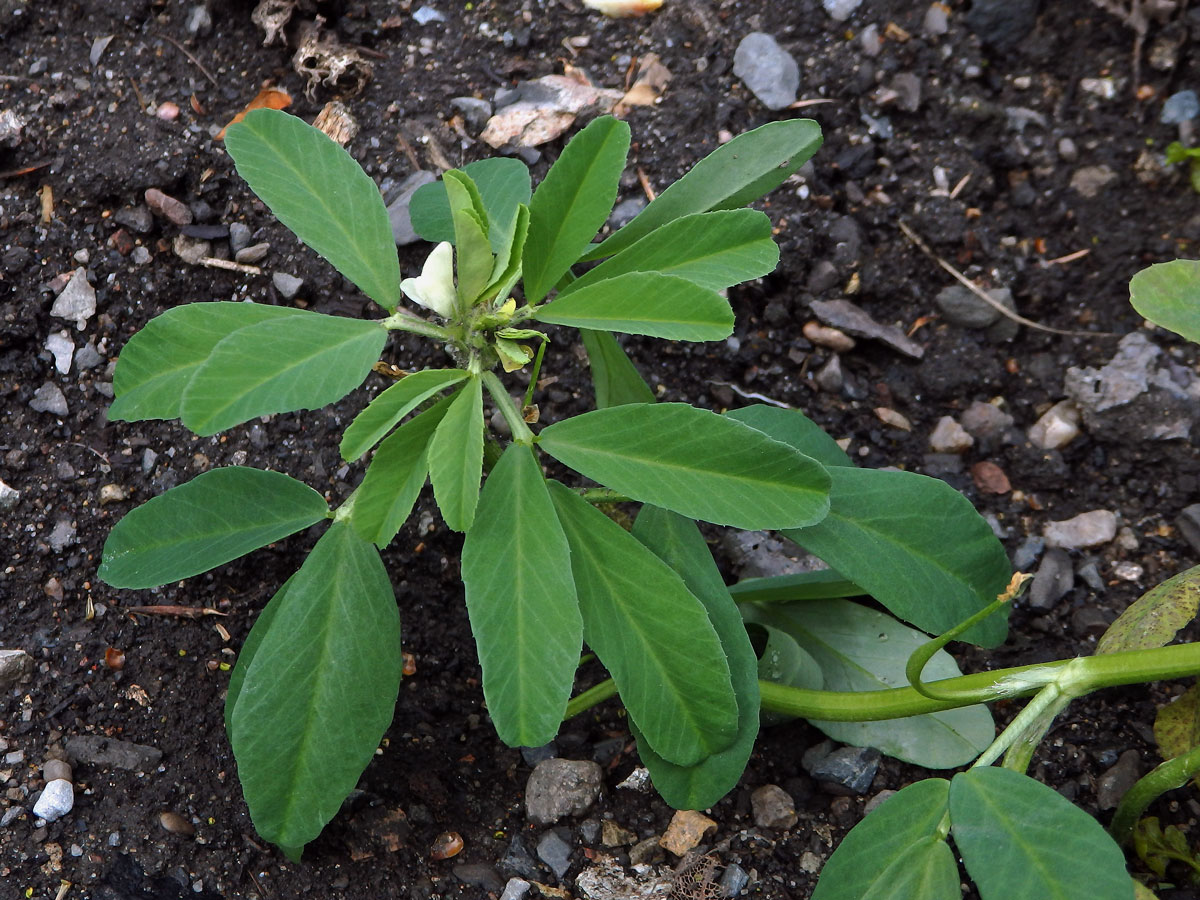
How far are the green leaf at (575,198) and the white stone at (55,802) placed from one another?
896mm

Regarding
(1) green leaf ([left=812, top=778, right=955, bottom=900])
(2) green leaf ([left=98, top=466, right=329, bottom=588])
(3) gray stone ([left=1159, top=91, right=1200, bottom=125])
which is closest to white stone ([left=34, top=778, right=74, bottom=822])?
(2) green leaf ([left=98, top=466, right=329, bottom=588])

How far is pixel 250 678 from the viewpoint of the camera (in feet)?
3.82

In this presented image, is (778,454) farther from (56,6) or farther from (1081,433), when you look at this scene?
(56,6)

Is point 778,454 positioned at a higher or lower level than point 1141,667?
higher

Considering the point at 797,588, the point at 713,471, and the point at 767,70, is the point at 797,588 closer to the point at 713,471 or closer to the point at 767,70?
the point at 713,471

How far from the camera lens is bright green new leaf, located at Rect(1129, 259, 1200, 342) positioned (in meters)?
1.31

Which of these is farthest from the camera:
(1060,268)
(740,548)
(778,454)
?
(1060,268)

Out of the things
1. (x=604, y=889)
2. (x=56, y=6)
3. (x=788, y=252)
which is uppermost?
(x=56, y=6)

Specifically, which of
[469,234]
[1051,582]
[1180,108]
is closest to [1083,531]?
[1051,582]

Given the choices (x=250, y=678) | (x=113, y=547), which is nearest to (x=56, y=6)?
(x=113, y=547)

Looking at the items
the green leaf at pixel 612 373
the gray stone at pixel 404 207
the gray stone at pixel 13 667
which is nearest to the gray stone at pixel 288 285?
the gray stone at pixel 404 207

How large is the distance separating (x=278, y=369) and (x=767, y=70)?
48.0 inches

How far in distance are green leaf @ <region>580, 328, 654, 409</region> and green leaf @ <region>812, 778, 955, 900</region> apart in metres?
A: 0.60

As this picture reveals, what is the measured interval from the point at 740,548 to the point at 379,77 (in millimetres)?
1054
